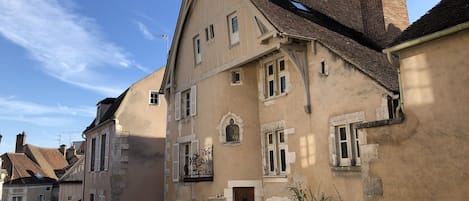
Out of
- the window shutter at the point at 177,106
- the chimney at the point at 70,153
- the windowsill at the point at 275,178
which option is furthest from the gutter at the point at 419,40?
the chimney at the point at 70,153

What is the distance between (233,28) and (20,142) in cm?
3263

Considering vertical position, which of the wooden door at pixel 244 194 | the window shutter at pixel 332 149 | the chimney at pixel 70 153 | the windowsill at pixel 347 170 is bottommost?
the wooden door at pixel 244 194

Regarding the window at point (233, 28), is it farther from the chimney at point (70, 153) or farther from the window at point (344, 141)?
the chimney at point (70, 153)

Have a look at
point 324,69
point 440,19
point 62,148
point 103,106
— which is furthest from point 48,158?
point 440,19

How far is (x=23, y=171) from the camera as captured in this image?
32312 millimetres

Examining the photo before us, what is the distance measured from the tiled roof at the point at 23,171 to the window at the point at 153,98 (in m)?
18.7

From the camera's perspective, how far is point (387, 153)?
5.82 meters

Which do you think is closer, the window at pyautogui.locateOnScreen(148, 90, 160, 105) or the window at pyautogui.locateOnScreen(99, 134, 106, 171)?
the window at pyautogui.locateOnScreen(148, 90, 160, 105)

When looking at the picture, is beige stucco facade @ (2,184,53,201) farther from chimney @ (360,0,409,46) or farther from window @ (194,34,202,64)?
chimney @ (360,0,409,46)

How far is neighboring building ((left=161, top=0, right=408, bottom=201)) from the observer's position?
8781 mm

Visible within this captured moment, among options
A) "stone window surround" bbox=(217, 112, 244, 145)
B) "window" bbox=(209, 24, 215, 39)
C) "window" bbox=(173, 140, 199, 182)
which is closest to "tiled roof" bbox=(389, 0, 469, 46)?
"stone window surround" bbox=(217, 112, 244, 145)

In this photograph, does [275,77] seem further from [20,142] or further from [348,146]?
[20,142]

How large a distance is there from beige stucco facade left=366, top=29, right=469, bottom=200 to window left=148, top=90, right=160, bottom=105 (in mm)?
14386

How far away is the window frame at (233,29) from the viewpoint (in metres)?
11.9
